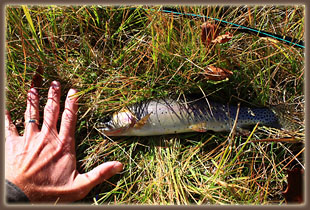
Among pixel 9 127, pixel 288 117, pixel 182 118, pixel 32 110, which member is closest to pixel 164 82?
pixel 182 118

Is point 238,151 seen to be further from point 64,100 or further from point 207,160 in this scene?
point 64,100

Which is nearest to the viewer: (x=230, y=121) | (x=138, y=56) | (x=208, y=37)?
(x=208, y=37)

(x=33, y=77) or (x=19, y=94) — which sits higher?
(x=33, y=77)

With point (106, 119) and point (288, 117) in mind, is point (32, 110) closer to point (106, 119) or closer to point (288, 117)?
point (106, 119)

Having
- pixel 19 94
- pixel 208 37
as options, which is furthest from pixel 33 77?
pixel 208 37

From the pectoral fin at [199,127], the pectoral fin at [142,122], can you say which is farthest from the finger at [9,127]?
the pectoral fin at [199,127]

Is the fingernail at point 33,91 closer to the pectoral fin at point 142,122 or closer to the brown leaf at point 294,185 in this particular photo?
the pectoral fin at point 142,122

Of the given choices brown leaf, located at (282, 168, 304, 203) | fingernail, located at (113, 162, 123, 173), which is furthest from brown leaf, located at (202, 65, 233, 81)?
fingernail, located at (113, 162, 123, 173)

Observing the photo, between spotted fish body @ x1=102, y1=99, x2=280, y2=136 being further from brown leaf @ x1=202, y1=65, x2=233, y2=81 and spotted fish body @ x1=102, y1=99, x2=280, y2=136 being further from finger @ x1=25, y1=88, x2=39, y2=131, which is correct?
finger @ x1=25, y1=88, x2=39, y2=131
